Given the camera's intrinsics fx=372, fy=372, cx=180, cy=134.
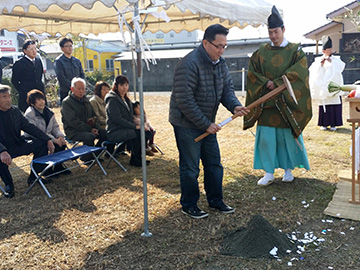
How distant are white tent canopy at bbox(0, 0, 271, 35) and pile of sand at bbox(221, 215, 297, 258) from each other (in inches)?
79.8

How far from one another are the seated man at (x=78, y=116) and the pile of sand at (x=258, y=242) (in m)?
3.01

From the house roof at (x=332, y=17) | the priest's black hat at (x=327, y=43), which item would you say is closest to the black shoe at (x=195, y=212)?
the priest's black hat at (x=327, y=43)

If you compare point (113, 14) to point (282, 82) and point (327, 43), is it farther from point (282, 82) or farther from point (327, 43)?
point (327, 43)

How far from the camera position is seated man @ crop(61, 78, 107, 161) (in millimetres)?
5434

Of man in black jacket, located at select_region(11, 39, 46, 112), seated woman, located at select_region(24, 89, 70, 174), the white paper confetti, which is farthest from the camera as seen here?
man in black jacket, located at select_region(11, 39, 46, 112)

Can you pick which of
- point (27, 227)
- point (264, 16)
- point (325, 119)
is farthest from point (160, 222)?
point (325, 119)

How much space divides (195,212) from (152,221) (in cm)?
44

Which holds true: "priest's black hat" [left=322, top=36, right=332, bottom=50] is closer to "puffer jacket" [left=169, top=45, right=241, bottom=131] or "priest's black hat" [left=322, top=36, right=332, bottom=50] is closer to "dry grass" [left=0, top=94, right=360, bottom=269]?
"dry grass" [left=0, top=94, right=360, bottom=269]

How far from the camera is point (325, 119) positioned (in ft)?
25.3

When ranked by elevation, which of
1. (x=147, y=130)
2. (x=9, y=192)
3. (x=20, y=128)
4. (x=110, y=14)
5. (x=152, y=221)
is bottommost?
(x=152, y=221)

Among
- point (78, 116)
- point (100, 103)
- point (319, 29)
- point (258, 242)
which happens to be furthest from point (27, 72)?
point (319, 29)

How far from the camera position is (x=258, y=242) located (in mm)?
3047

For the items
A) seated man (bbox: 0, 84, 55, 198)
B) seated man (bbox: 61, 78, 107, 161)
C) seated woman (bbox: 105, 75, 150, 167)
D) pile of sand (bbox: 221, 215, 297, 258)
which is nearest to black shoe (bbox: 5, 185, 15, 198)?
seated man (bbox: 0, 84, 55, 198)

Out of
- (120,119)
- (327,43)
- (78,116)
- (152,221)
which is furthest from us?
(327,43)
